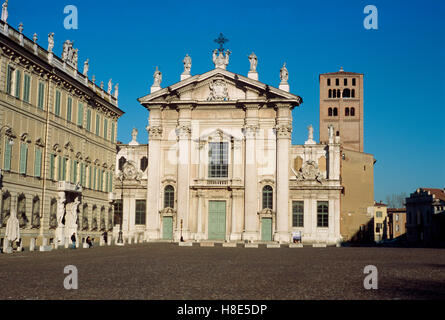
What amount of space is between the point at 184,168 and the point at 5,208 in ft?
80.6

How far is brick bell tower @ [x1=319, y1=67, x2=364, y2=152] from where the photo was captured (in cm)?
8869

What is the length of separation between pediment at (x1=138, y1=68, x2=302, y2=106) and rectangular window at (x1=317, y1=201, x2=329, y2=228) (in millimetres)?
9373

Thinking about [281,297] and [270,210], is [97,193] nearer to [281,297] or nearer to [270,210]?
[270,210]

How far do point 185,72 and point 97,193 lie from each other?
15848mm

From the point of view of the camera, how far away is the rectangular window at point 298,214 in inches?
2271

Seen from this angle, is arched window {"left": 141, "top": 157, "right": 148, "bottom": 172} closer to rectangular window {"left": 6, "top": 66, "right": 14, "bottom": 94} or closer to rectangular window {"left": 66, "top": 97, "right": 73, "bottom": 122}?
rectangular window {"left": 66, "top": 97, "right": 73, "bottom": 122}

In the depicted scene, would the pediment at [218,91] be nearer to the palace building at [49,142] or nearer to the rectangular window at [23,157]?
the palace building at [49,142]

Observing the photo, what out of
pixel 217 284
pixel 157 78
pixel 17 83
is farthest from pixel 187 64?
pixel 217 284

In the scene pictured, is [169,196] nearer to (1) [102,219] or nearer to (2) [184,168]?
(2) [184,168]

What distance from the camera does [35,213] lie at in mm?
38531

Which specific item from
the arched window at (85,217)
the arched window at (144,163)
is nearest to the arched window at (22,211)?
the arched window at (85,217)
